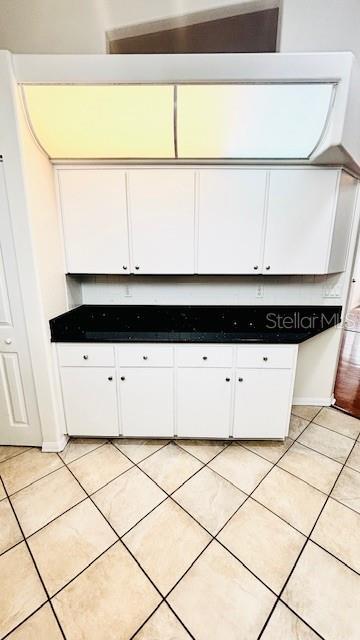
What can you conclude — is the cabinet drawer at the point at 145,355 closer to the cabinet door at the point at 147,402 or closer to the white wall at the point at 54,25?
the cabinet door at the point at 147,402

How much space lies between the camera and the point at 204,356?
5.94 feet

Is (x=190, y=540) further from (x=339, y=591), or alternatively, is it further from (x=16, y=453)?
(x=16, y=453)

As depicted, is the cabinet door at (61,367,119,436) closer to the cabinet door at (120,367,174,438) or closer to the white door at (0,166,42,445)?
the cabinet door at (120,367,174,438)

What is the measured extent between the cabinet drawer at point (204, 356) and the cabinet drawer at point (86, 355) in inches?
19.2

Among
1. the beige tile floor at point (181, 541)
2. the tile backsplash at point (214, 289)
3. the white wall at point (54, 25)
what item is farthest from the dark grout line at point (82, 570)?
the white wall at point (54, 25)

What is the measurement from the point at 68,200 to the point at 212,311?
141 cm

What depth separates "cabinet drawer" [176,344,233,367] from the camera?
180 centimetres

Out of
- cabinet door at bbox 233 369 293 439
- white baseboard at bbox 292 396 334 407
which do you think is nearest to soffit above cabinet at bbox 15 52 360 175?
cabinet door at bbox 233 369 293 439

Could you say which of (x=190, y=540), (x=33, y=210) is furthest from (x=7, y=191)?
(x=190, y=540)

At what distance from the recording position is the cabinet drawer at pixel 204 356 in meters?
1.80

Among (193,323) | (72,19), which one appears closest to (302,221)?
(193,323)

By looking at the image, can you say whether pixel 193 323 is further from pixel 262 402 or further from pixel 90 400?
pixel 90 400

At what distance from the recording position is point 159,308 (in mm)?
2324

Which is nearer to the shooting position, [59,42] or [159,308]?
[59,42]
